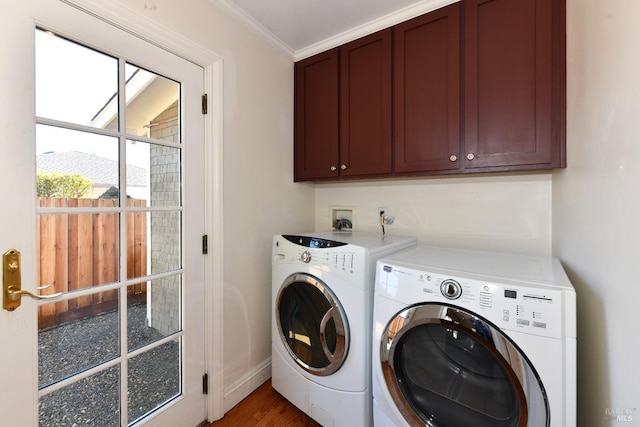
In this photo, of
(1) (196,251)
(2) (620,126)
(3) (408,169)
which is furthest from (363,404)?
(2) (620,126)

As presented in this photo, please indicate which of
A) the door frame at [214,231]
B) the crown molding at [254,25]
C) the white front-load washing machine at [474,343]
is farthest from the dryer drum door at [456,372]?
the crown molding at [254,25]

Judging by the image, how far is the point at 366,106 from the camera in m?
1.73

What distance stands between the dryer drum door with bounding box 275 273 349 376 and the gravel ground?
2.02ft

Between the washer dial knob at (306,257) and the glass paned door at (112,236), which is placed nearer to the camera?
the glass paned door at (112,236)

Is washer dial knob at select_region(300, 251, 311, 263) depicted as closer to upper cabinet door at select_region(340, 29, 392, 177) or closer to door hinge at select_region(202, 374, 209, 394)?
upper cabinet door at select_region(340, 29, 392, 177)

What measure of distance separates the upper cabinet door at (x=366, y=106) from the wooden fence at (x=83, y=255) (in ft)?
4.18

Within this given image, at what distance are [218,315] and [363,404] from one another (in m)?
0.91

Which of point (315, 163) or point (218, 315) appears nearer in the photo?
point (218, 315)

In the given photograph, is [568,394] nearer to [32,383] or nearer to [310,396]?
[310,396]

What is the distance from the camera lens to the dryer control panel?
783 mm

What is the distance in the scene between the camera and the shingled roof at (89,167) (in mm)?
982

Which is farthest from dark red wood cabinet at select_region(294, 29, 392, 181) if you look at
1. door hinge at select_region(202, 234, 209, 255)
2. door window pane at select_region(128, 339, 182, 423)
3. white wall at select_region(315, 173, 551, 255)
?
door window pane at select_region(128, 339, 182, 423)

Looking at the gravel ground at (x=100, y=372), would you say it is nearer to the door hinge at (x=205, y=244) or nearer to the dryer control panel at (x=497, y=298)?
the door hinge at (x=205, y=244)

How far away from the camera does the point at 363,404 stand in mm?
1262
